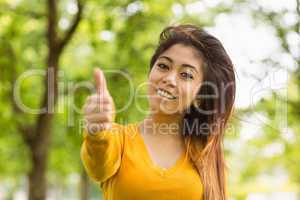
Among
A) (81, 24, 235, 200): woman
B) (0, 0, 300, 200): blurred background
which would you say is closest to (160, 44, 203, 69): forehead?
(81, 24, 235, 200): woman

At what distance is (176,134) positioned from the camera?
8.27ft

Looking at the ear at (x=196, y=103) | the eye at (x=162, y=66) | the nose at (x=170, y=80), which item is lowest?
the ear at (x=196, y=103)

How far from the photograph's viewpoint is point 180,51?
2477 millimetres

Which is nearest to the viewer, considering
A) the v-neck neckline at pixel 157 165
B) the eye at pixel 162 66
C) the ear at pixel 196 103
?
the v-neck neckline at pixel 157 165

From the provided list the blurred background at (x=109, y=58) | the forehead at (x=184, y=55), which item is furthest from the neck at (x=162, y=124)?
the blurred background at (x=109, y=58)

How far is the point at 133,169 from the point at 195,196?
0.95 feet

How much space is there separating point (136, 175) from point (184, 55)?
1.90 ft

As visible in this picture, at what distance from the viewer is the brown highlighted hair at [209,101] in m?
2.53

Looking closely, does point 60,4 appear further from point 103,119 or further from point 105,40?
point 103,119

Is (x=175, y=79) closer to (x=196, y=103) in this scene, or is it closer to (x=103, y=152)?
(x=196, y=103)

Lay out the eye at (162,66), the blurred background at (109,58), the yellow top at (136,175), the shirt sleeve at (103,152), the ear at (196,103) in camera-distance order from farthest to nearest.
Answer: the blurred background at (109,58)
the ear at (196,103)
the eye at (162,66)
the yellow top at (136,175)
the shirt sleeve at (103,152)

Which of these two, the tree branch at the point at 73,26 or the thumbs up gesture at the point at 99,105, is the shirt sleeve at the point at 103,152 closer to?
the thumbs up gesture at the point at 99,105

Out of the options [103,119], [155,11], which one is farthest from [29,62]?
[103,119]

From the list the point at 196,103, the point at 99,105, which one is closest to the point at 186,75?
the point at 196,103
